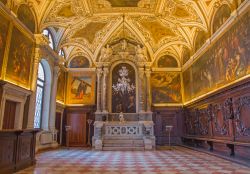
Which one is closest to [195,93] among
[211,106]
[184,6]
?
[211,106]

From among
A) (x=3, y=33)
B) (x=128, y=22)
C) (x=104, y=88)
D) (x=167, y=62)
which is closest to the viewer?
(x=3, y=33)

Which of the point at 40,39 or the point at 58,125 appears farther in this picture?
the point at 58,125

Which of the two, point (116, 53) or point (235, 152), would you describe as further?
point (116, 53)

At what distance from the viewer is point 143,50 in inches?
634

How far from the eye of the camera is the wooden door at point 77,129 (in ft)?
51.5

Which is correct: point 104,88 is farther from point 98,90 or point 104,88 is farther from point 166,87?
point 166,87

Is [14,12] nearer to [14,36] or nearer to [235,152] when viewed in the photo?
[14,36]

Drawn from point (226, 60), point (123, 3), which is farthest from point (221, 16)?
point (123, 3)

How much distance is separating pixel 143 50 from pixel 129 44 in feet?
4.31

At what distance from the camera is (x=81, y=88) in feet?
54.7

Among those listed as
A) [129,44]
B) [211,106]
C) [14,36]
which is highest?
[129,44]

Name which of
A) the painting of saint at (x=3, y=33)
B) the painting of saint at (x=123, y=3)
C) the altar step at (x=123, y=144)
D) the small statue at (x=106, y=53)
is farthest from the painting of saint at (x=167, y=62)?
the painting of saint at (x=3, y=33)

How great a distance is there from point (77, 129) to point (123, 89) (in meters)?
4.51

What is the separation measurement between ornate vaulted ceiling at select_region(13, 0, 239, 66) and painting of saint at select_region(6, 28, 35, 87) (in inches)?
69.8
